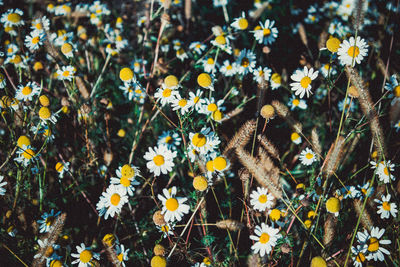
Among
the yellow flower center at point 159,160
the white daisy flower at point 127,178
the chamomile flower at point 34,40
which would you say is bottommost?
the white daisy flower at point 127,178

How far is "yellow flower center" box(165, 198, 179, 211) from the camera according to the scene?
1562 millimetres

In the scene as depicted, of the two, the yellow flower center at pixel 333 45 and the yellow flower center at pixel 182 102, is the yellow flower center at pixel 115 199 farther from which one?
the yellow flower center at pixel 333 45

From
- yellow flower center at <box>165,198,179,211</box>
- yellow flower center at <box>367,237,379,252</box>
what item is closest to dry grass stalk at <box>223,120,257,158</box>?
yellow flower center at <box>165,198,179,211</box>

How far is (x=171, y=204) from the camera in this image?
1.56 meters

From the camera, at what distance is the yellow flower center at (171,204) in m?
1.56

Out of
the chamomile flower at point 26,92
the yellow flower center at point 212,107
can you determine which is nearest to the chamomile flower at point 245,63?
the yellow flower center at point 212,107

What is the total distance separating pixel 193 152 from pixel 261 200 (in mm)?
514

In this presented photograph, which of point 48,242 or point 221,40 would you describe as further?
point 221,40

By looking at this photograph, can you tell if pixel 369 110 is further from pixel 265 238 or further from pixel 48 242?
pixel 48 242

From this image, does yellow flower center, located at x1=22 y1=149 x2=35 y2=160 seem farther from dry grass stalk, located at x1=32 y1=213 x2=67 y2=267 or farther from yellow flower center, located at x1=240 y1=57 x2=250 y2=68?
yellow flower center, located at x1=240 y1=57 x2=250 y2=68

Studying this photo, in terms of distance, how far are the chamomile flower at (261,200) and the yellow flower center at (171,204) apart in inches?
19.1

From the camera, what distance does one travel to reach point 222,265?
5.31 feet

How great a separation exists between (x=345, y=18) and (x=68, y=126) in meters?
3.01

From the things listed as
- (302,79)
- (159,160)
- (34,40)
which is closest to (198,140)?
(159,160)
